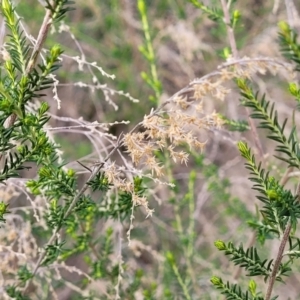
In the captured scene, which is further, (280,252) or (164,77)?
(164,77)

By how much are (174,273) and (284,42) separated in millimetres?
1035

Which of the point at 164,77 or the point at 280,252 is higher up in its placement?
the point at 164,77

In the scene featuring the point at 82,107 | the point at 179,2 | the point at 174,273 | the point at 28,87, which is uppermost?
the point at 179,2

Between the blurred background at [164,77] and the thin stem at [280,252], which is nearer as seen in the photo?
the thin stem at [280,252]

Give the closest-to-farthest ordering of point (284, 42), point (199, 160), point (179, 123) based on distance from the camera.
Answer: point (284, 42) → point (179, 123) → point (199, 160)

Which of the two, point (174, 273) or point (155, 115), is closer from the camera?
point (155, 115)

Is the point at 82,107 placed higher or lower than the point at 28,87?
lower

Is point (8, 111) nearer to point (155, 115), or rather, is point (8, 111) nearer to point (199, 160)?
point (155, 115)

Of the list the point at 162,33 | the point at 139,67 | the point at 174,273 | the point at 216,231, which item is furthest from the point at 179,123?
the point at 139,67

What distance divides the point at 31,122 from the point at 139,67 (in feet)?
7.80

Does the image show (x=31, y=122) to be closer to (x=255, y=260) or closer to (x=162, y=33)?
(x=255, y=260)

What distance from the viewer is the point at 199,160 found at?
6.01 ft

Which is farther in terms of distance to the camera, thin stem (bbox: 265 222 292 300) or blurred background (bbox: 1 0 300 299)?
blurred background (bbox: 1 0 300 299)

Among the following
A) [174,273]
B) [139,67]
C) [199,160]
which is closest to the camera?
[174,273]
